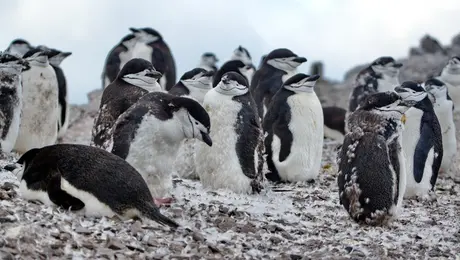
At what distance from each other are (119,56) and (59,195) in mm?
11091

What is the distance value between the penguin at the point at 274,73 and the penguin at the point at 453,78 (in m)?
3.94

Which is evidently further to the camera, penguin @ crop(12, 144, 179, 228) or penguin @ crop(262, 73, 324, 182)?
penguin @ crop(262, 73, 324, 182)

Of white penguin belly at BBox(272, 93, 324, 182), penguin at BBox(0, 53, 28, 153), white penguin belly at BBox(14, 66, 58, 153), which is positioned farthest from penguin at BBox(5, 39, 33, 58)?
white penguin belly at BBox(272, 93, 324, 182)

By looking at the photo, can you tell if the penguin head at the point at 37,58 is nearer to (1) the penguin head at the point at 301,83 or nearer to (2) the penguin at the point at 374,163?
(1) the penguin head at the point at 301,83

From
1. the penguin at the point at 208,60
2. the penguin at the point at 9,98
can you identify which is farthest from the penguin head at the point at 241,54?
the penguin at the point at 9,98

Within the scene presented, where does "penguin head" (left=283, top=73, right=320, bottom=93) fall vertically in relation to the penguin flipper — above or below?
above

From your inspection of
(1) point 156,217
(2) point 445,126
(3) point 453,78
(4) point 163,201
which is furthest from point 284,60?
(1) point 156,217

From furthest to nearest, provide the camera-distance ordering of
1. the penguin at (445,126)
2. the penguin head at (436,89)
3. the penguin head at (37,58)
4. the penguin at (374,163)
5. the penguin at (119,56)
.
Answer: the penguin at (119,56) → the penguin head at (436,89) → the penguin at (445,126) → the penguin head at (37,58) → the penguin at (374,163)

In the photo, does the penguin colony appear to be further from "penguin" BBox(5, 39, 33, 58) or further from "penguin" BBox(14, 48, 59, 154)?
"penguin" BBox(5, 39, 33, 58)

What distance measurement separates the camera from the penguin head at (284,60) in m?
13.7

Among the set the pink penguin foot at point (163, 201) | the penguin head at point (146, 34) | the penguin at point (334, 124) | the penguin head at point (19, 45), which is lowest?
the penguin at point (334, 124)

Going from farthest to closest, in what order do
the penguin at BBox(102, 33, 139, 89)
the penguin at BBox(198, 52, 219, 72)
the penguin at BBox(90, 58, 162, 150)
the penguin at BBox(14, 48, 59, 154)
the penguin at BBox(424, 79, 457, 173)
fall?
the penguin at BBox(198, 52, 219, 72) → the penguin at BBox(102, 33, 139, 89) → the penguin at BBox(424, 79, 457, 173) → the penguin at BBox(14, 48, 59, 154) → the penguin at BBox(90, 58, 162, 150)

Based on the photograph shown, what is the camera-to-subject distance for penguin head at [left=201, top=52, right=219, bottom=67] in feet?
71.2

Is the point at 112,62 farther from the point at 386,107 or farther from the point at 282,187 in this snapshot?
the point at 386,107
